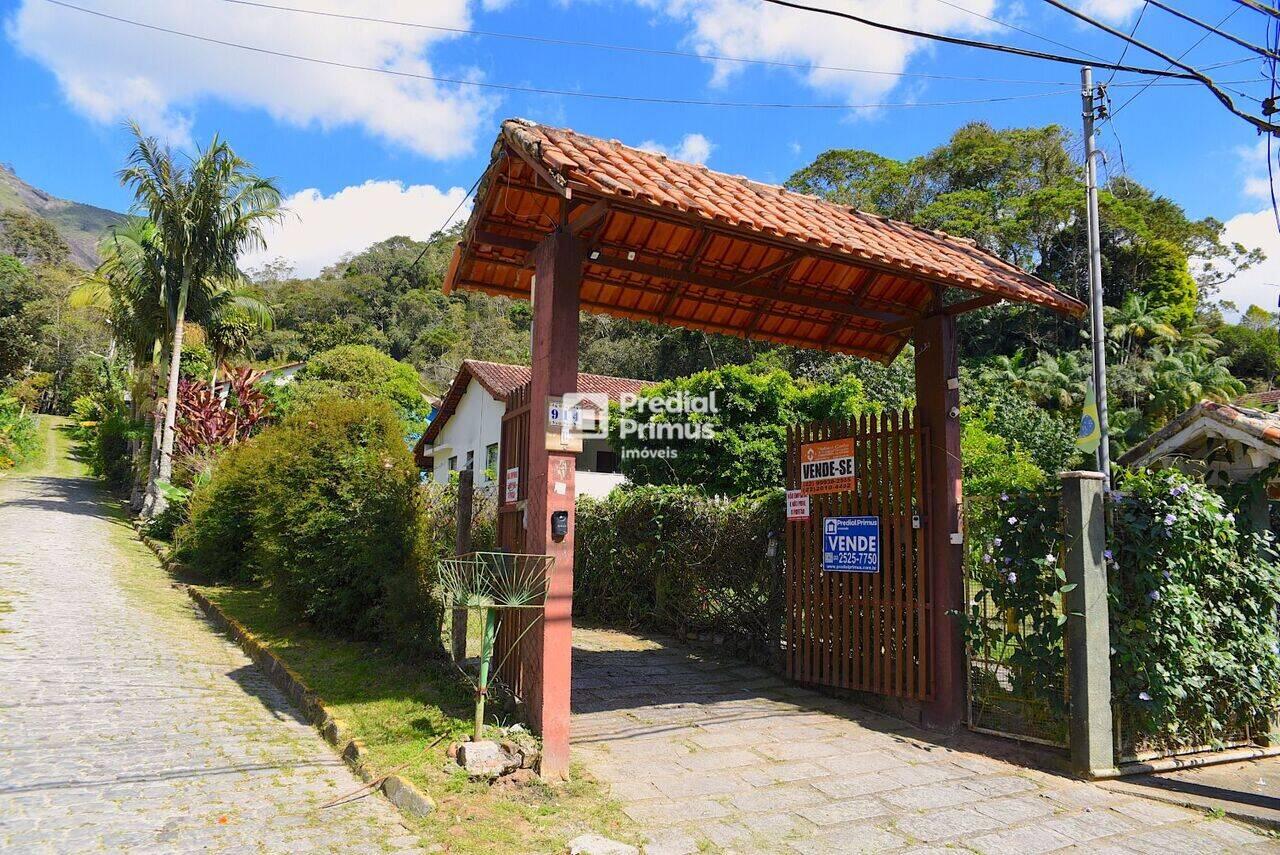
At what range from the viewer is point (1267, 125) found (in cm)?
659

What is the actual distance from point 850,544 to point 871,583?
1.25 feet

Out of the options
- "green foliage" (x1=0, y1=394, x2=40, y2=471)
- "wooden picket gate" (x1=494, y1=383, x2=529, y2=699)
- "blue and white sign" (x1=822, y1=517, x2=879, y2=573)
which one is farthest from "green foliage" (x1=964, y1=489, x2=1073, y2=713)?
"green foliage" (x1=0, y1=394, x2=40, y2=471)

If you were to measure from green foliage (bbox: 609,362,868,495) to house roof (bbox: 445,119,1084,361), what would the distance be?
8406mm

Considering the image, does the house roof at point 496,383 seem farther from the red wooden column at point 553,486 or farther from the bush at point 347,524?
Result: the red wooden column at point 553,486

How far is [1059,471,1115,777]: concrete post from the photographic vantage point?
5422mm

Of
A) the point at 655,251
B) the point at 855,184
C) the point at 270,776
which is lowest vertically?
the point at 270,776

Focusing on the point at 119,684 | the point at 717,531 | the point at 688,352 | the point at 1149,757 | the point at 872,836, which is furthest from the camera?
the point at 688,352

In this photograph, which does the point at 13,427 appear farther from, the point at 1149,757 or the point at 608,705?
the point at 1149,757

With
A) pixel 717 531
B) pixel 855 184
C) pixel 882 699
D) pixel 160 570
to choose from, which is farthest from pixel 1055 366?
pixel 160 570

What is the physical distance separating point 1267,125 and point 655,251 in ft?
17.0

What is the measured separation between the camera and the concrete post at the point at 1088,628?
17.8 feet

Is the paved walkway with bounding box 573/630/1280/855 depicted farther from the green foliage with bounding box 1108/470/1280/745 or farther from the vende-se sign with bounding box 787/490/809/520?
the vende-se sign with bounding box 787/490/809/520

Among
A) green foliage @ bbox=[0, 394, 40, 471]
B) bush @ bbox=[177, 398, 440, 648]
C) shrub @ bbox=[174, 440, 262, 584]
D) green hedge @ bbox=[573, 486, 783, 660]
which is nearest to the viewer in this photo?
bush @ bbox=[177, 398, 440, 648]

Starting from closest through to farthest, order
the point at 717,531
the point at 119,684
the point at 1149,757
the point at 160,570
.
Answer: the point at 1149,757
the point at 119,684
the point at 717,531
the point at 160,570
